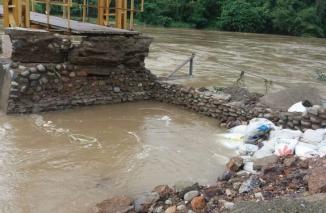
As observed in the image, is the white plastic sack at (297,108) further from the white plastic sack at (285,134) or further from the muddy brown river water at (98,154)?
the muddy brown river water at (98,154)

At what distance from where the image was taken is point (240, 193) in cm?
628

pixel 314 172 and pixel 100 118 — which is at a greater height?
pixel 314 172

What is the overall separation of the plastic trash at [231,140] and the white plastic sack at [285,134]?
0.67m

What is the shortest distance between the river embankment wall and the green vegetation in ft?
114

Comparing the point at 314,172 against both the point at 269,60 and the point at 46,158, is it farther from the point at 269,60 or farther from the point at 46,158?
the point at 269,60

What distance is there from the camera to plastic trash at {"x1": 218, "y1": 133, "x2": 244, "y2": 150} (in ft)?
30.8

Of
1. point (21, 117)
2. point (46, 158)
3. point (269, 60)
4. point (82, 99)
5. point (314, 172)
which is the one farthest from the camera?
point (269, 60)

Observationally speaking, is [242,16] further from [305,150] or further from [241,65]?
[305,150]

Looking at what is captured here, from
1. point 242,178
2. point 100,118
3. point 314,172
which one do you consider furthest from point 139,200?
point 100,118

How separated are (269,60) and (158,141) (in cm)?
1486

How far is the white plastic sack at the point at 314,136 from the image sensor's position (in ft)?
28.0

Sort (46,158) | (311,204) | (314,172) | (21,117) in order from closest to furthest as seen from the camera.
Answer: (311,204)
(314,172)
(46,158)
(21,117)

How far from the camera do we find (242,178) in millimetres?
6902

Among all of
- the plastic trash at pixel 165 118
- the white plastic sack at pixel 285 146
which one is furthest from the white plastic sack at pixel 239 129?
the plastic trash at pixel 165 118
